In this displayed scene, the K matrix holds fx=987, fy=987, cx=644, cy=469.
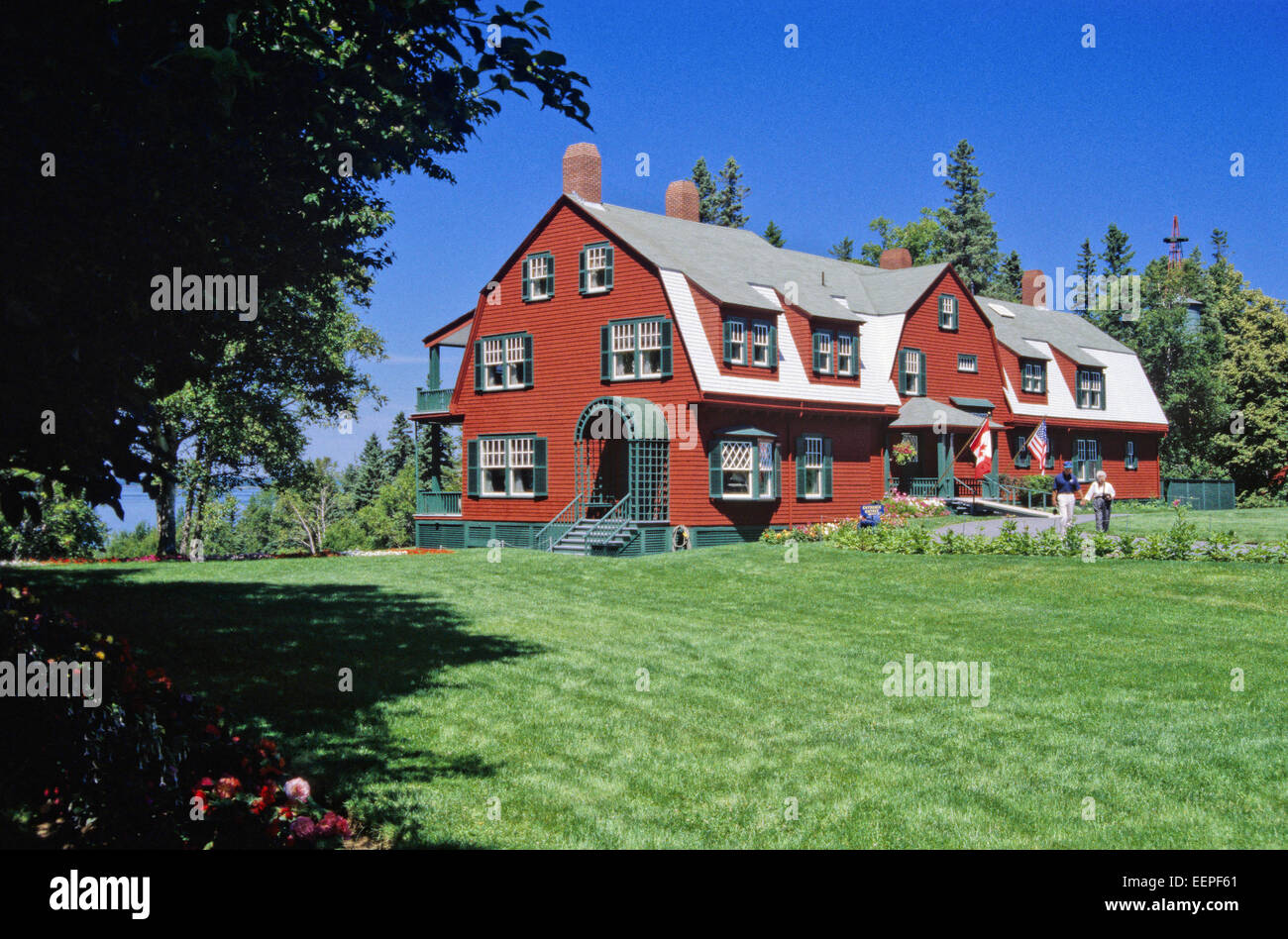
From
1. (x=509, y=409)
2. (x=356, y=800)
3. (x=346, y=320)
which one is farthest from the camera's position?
(x=346, y=320)

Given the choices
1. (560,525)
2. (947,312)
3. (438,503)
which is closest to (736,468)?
(560,525)

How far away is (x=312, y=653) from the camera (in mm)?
11867

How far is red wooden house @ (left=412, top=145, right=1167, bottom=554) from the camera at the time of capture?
28953 millimetres

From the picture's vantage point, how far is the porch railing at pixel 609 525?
2785 centimetres

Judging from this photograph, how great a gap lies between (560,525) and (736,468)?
569cm

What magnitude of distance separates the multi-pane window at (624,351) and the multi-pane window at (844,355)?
25.5 ft

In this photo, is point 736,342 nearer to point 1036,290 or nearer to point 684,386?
point 684,386

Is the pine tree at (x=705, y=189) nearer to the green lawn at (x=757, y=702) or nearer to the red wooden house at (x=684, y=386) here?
the red wooden house at (x=684, y=386)

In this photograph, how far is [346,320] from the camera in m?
36.8

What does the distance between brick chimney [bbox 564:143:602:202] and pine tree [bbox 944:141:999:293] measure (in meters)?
47.3
